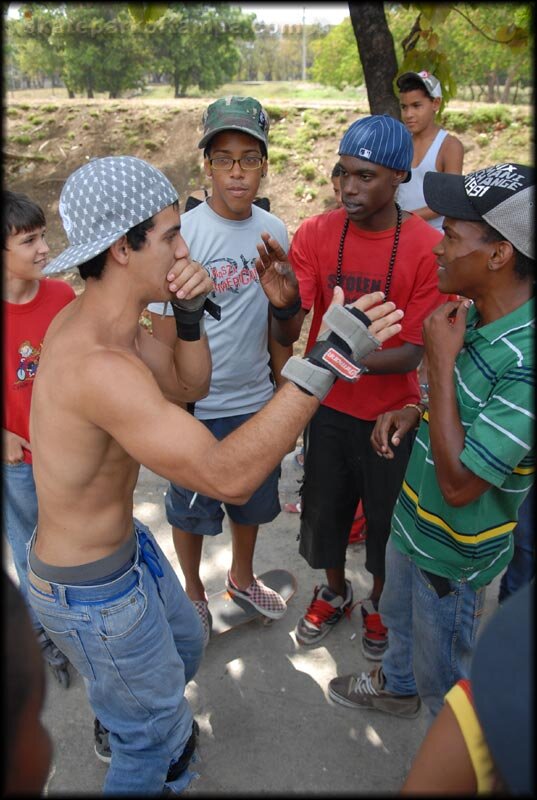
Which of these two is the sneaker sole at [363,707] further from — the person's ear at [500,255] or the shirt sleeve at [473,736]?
the person's ear at [500,255]

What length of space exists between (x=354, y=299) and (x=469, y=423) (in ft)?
3.59

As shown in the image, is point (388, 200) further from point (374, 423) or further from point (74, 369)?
point (74, 369)

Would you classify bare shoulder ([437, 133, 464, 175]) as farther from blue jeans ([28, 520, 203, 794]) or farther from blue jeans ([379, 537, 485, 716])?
blue jeans ([28, 520, 203, 794])

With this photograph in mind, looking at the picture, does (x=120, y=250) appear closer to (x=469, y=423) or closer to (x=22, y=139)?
(x=469, y=423)

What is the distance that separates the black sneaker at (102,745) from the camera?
2.75 m

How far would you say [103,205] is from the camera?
2.07 m

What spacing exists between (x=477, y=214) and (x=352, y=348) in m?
0.60

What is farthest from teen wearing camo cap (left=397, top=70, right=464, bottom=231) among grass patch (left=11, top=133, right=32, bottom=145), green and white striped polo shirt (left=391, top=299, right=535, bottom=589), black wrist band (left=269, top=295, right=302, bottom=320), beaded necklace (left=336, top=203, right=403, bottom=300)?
grass patch (left=11, top=133, right=32, bottom=145)

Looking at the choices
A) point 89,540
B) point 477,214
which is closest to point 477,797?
point 89,540

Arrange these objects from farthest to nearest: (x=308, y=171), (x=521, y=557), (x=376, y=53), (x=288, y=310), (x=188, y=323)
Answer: (x=308, y=171)
(x=376, y=53)
(x=521, y=557)
(x=288, y=310)
(x=188, y=323)

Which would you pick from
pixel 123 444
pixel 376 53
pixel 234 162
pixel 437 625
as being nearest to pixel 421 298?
pixel 234 162

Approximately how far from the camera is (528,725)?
36.9 inches

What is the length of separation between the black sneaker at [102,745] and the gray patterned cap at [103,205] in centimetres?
194

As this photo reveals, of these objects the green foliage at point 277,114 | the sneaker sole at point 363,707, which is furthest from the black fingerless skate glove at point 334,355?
the green foliage at point 277,114
